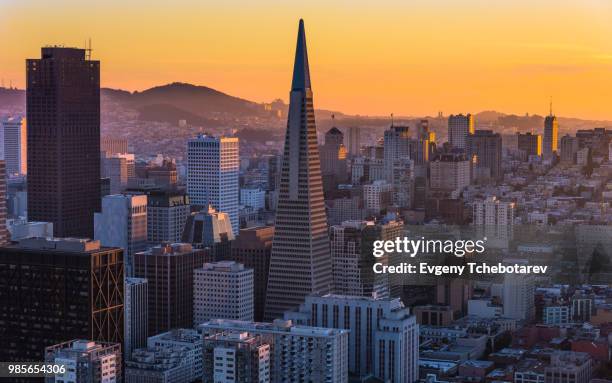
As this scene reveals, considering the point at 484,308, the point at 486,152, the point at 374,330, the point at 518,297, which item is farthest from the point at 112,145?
the point at 374,330

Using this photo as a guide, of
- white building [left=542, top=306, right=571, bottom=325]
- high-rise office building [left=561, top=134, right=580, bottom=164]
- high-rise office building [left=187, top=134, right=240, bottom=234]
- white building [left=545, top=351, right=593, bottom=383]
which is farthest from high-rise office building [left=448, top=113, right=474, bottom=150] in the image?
white building [left=545, top=351, right=593, bottom=383]

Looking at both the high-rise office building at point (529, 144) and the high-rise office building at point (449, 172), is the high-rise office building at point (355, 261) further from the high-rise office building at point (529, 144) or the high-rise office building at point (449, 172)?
the high-rise office building at point (449, 172)

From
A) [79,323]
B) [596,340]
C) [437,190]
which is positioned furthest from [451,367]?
[437,190]

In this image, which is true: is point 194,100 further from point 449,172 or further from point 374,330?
point 449,172

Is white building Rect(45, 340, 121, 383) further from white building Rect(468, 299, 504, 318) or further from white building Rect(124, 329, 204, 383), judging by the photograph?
white building Rect(468, 299, 504, 318)

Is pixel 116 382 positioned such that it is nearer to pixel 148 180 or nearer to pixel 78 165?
pixel 78 165

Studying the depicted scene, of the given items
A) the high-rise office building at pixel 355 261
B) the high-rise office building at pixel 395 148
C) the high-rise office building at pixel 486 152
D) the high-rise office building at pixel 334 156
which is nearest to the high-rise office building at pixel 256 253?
the high-rise office building at pixel 355 261
